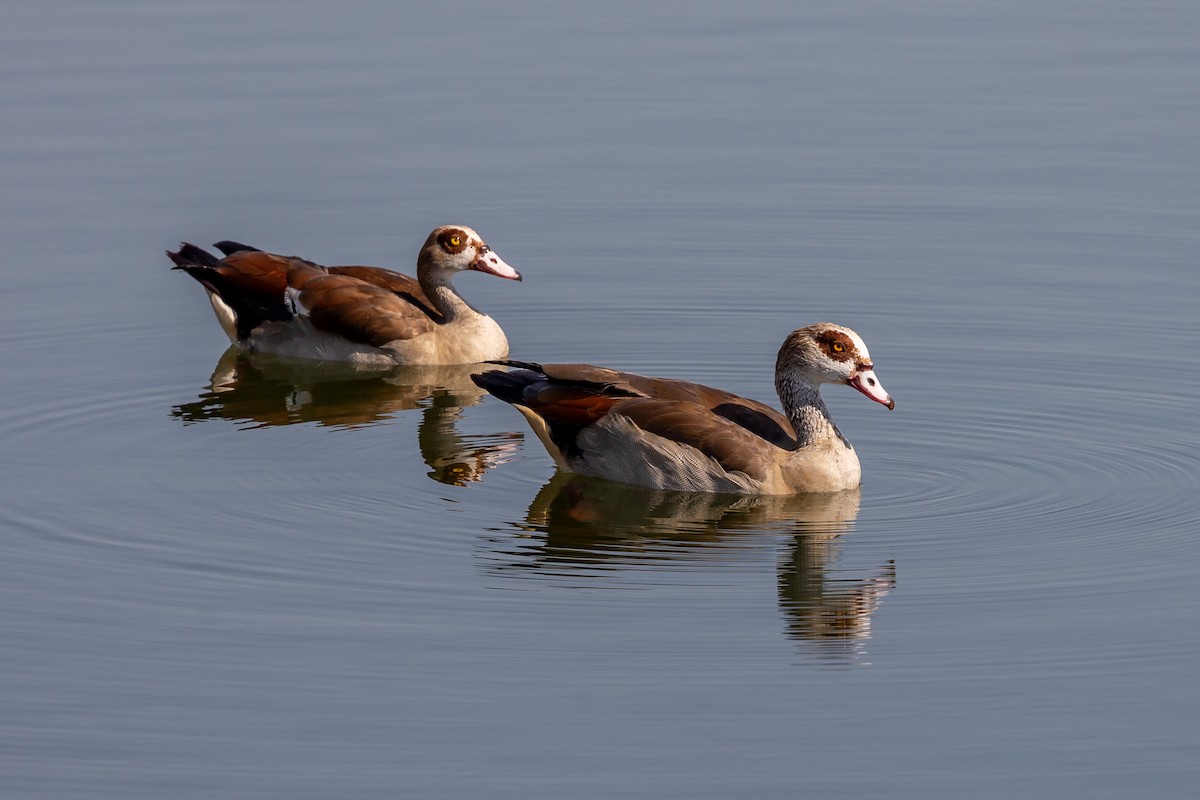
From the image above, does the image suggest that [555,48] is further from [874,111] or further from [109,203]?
[109,203]

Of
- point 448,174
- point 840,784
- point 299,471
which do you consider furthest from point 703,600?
point 448,174

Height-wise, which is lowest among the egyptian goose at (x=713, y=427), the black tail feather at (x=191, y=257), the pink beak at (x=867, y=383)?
the egyptian goose at (x=713, y=427)

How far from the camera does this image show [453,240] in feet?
64.2

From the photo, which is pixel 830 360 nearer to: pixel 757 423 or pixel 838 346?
pixel 838 346

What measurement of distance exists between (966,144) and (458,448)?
9793mm

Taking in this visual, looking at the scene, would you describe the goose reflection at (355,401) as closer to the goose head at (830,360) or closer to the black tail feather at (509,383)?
the black tail feather at (509,383)

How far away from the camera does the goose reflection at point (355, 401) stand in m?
16.2

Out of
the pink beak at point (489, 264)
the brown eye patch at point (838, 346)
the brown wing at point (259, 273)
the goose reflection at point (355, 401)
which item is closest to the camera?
the brown eye patch at point (838, 346)

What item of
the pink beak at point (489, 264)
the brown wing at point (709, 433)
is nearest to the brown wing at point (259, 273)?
the pink beak at point (489, 264)

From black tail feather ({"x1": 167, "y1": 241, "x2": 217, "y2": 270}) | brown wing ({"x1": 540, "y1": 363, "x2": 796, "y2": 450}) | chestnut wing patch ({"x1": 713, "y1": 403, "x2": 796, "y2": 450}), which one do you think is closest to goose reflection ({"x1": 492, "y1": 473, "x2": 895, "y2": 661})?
chestnut wing patch ({"x1": 713, "y1": 403, "x2": 796, "y2": 450})

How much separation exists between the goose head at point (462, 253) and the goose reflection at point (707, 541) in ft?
14.4

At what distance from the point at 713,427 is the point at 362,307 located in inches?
214

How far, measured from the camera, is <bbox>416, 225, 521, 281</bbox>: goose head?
64.1 ft

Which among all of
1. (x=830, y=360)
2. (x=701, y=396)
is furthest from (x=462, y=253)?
(x=830, y=360)
